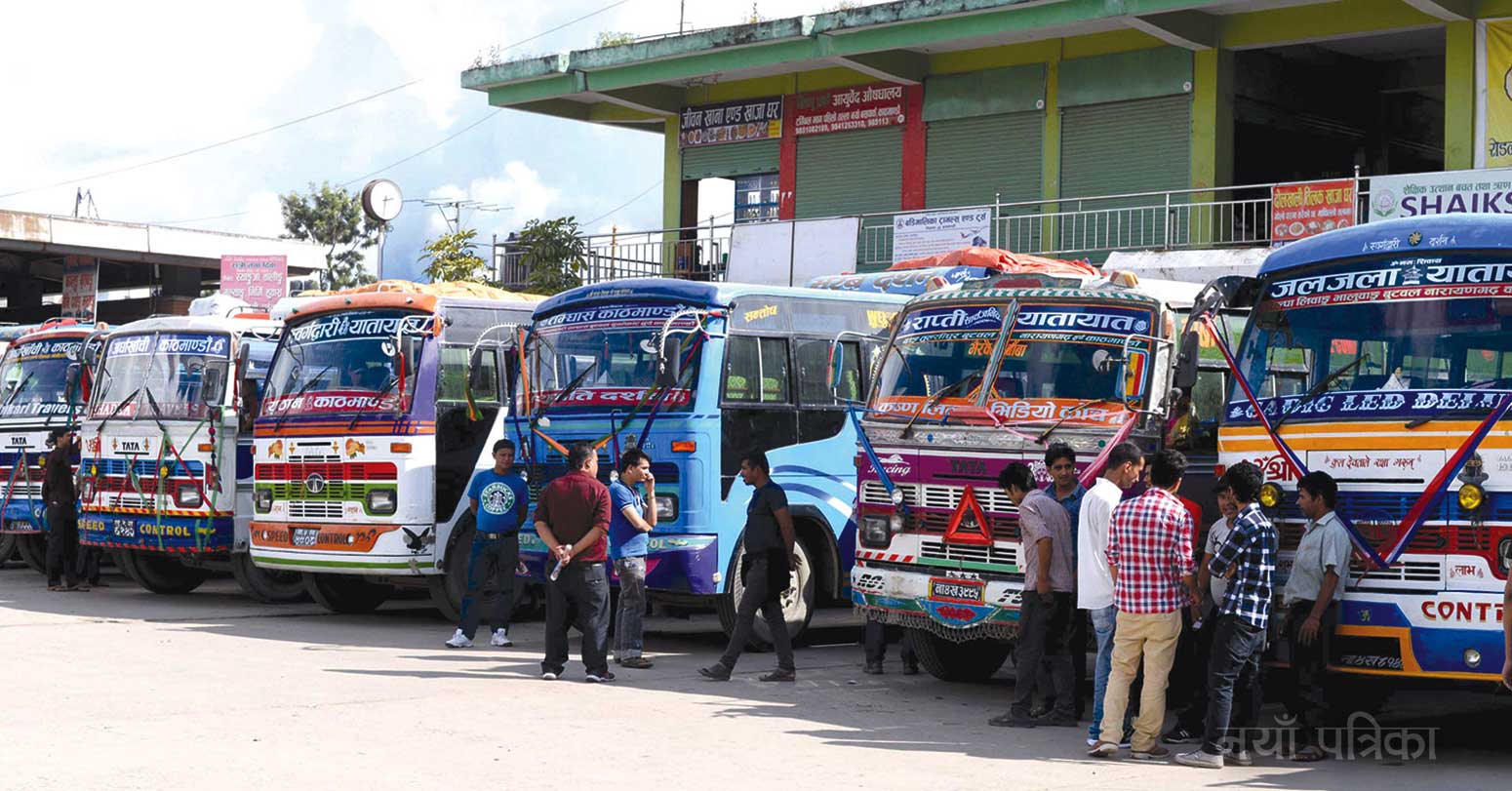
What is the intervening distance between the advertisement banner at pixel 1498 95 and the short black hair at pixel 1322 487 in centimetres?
1333

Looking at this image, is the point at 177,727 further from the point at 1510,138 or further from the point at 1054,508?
the point at 1510,138

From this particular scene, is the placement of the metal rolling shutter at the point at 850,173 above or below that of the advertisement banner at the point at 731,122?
below

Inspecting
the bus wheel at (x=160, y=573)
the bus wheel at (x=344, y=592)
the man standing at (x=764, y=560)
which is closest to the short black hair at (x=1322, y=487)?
the man standing at (x=764, y=560)

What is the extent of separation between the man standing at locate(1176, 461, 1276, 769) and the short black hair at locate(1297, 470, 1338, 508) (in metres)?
0.29

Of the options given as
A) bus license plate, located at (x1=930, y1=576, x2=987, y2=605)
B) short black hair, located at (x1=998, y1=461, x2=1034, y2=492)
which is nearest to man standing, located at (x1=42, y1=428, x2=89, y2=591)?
bus license plate, located at (x1=930, y1=576, x2=987, y2=605)

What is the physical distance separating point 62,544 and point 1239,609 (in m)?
14.6

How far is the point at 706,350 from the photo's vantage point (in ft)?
47.4

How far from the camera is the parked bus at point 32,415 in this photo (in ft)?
67.6

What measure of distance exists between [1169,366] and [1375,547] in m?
2.50

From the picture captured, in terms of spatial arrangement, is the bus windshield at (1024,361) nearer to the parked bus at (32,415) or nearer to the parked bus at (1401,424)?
the parked bus at (1401,424)

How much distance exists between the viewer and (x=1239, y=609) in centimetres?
967

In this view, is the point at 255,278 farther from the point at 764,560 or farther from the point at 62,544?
the point at 764,560

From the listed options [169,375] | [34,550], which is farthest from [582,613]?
[34,550]

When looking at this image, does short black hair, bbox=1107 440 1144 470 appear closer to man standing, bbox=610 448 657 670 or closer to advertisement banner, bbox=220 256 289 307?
man standing, bbox=610 448 657 670
